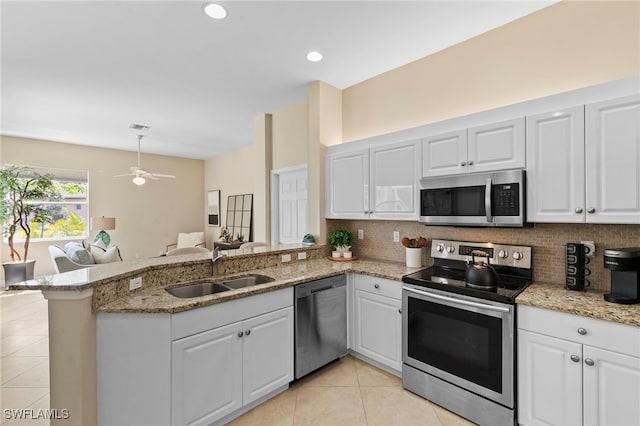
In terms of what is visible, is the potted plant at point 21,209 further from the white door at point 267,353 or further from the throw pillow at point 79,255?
the white door at point 267,353

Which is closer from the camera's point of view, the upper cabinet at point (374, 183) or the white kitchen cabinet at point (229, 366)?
the white kitchen cabinet at point (229, 366)

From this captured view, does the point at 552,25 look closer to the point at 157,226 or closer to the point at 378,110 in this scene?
the point at 378,110

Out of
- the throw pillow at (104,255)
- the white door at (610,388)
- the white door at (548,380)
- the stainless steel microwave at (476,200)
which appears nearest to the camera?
the white door at (610,388)

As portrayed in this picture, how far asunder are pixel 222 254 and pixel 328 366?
4.75ft

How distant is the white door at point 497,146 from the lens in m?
2.13

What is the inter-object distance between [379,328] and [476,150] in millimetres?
1720

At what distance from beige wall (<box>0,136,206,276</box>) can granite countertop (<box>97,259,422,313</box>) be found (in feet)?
19.4

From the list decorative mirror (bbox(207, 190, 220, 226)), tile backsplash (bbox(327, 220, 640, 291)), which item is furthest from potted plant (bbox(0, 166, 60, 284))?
tile backsplash (bbox(327, 220, 640, 291))

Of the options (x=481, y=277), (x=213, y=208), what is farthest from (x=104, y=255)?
(x=481, y=277)

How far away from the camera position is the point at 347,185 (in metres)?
3.29

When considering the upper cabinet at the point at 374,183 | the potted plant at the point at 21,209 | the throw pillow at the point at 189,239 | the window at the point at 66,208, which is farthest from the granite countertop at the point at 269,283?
the window at the point at 66,208

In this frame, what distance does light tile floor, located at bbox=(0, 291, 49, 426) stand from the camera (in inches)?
88.9

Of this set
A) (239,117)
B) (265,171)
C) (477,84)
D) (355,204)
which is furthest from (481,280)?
(239,117)

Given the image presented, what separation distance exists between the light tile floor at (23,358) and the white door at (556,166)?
12.6ft
